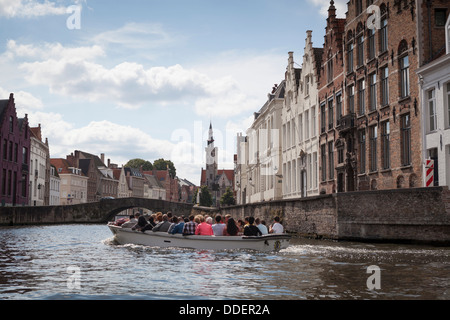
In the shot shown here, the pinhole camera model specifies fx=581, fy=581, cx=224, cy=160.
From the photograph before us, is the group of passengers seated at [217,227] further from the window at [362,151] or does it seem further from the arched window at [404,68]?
the window at [362,151]

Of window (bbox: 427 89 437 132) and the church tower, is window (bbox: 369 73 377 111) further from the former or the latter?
the church tower

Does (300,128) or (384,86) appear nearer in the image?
(384,86)

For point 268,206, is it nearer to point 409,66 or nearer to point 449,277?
point 409,66

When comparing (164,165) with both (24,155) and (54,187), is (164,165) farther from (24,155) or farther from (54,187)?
(24,155)

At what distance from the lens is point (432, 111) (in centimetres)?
2433

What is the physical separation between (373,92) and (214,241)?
48.8ft

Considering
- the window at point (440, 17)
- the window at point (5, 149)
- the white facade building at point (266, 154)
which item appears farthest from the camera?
the window at point (5, 149)

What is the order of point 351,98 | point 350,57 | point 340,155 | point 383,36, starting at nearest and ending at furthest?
point 383,36
point 351,98
point 350,57
point 340,155

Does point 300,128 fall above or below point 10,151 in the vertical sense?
above

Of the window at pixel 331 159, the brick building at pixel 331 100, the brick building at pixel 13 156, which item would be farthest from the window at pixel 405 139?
the brick building at pixel 13 156

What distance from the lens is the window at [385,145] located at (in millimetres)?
27719

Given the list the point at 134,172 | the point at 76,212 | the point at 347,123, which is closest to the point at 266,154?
the point at 347,123

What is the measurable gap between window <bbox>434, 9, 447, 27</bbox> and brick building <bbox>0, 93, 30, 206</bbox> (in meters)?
38.3

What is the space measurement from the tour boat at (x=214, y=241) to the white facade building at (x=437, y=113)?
8726mm
